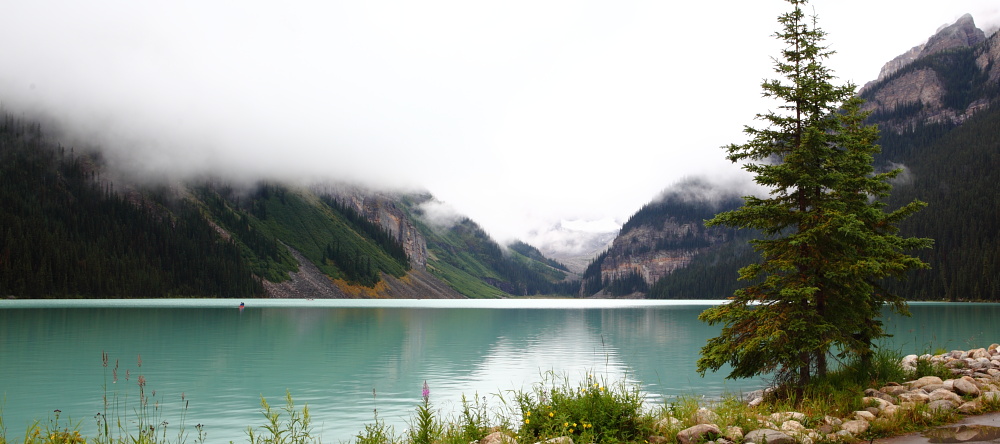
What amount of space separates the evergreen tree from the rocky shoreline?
1945 mm

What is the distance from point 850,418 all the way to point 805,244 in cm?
566

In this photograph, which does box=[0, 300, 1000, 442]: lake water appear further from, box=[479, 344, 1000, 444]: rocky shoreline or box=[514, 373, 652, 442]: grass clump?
box=[479, 344, 1000, 444]: rocky shoreline

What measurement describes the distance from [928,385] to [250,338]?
5338 cm

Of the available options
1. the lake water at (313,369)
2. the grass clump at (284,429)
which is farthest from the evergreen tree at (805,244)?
the grass clump at (284,429)

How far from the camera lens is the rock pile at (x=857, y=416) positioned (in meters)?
9.96

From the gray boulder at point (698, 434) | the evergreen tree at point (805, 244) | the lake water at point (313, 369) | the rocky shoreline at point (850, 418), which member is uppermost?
the evergreen tree at point (805, 244)

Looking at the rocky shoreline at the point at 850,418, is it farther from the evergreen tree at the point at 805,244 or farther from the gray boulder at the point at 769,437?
the evergreen tree at the point at 805,244

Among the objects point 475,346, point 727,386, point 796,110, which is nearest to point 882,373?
point 796,110

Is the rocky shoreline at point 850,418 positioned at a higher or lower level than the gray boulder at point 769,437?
lower

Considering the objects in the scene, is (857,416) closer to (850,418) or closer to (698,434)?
(850,418)

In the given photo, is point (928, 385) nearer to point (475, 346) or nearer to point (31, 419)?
point (31, 419)

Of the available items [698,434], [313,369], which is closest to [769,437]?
[698,434]

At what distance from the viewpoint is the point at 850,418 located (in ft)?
39.3

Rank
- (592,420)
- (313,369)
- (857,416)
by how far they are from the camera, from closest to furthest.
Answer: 1. (592,420)
2. (857,416)
3. (313,369)
